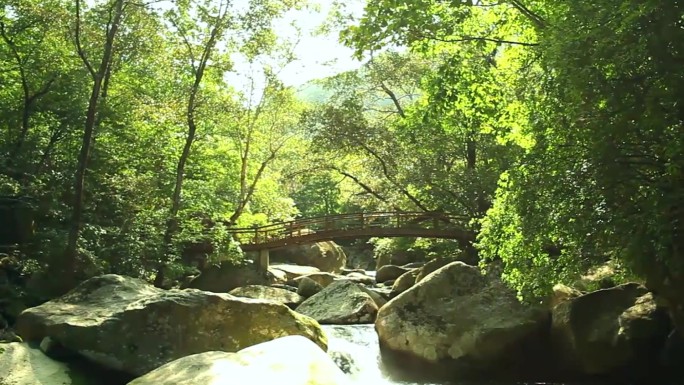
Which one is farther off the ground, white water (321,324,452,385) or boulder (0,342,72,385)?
boulder (0,342,72,385)

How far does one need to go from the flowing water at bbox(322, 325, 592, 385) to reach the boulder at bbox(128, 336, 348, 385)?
18.1ft

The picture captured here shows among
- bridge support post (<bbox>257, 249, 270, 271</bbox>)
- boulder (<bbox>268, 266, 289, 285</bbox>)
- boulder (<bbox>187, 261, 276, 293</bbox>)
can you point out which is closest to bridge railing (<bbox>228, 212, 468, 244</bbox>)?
bridge support post (<bbox>257, 249, 270, 271</bbox>)

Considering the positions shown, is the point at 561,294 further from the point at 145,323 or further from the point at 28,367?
the point at 28,367

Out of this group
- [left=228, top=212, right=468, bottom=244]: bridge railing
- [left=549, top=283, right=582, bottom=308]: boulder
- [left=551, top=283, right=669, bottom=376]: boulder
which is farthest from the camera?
[left=228, top=212, right=468, bottom=244]: bridge railing

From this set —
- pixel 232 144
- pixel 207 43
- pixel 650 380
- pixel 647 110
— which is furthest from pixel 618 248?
pixel 232 144

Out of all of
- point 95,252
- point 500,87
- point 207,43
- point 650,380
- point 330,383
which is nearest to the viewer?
point 330,383

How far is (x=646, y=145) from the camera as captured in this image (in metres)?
6.32

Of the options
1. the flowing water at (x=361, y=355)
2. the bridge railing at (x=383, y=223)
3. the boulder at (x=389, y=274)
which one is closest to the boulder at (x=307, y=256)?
the bridge railing at (x=383, y=223)

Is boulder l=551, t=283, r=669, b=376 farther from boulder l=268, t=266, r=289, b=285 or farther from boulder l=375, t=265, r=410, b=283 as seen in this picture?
boulder l=268, t=266, r=289, b=285

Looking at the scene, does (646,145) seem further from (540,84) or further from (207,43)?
(207,43)

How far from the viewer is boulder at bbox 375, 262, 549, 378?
8930mm

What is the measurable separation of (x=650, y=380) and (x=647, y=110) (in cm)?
489

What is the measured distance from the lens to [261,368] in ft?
10.9

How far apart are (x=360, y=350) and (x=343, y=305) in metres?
3.54
